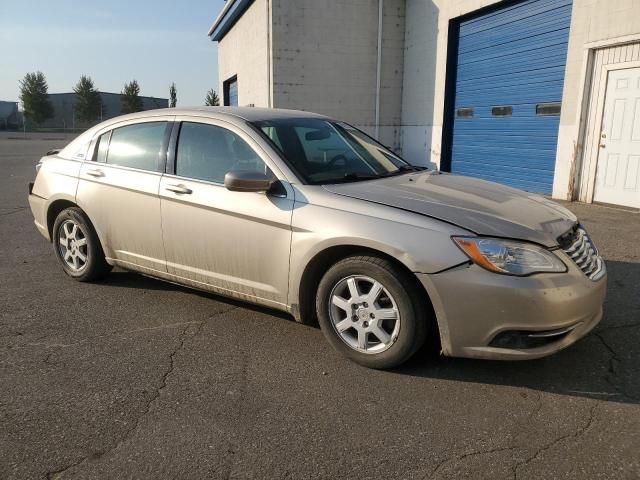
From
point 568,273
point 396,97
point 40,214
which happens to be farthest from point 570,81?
point 40,214

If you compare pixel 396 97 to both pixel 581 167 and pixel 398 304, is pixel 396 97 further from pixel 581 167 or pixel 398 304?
pixel 398 304

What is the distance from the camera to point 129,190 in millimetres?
4340

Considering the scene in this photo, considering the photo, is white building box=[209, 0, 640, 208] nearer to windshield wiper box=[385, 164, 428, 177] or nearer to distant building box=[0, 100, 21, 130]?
windshield wiper box=[385, 164, 428, 177]

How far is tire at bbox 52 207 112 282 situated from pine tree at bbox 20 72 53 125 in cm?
6954

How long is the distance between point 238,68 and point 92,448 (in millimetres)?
19011

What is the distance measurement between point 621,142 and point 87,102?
66499mm

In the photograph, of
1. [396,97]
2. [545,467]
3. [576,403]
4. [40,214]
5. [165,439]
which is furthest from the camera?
[396,97]

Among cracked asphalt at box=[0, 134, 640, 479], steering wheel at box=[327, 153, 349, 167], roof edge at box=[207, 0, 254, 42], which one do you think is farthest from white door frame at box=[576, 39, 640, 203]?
roof edge at box=[207, 0, 254, 42]

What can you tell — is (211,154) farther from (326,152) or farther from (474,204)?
(474,204)

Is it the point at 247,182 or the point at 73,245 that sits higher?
the point at 247,182

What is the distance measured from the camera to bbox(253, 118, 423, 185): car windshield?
3.75 m

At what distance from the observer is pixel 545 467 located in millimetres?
2363

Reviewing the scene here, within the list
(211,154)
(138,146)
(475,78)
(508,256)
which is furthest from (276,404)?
(475,78)

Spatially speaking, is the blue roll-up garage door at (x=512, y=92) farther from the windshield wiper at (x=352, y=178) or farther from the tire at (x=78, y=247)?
the tire at (x=78, y=247)
